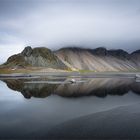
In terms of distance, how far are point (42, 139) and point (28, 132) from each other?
1745 mm

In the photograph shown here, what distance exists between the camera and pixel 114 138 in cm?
1327

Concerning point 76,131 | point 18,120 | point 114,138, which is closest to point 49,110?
point 18,120

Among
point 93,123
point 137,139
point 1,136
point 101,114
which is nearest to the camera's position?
point 137,139

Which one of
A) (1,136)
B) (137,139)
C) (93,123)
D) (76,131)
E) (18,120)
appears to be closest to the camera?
(137,139)

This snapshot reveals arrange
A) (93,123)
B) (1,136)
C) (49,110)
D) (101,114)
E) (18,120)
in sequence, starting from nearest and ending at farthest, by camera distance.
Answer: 1. (1,136)
2. (93,123)
3. (18,120)
4. (101,114)
5. (49,110)

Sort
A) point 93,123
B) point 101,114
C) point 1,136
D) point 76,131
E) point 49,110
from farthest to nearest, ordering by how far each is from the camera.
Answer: point 49,110, point 101,114, point 93,123, point 76,131, point 1,136

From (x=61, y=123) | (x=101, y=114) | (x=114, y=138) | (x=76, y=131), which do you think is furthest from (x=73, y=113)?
(x=114, y=138)

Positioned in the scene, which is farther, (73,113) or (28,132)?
(73,113)

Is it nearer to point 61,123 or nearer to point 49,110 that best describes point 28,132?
point 61,123

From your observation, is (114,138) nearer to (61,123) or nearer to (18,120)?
(61,123)

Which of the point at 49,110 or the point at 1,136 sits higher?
the point at 1,136

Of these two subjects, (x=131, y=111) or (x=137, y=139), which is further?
(x=131, y=111)

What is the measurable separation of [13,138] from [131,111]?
36.7 feet

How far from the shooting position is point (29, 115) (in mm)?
20094
